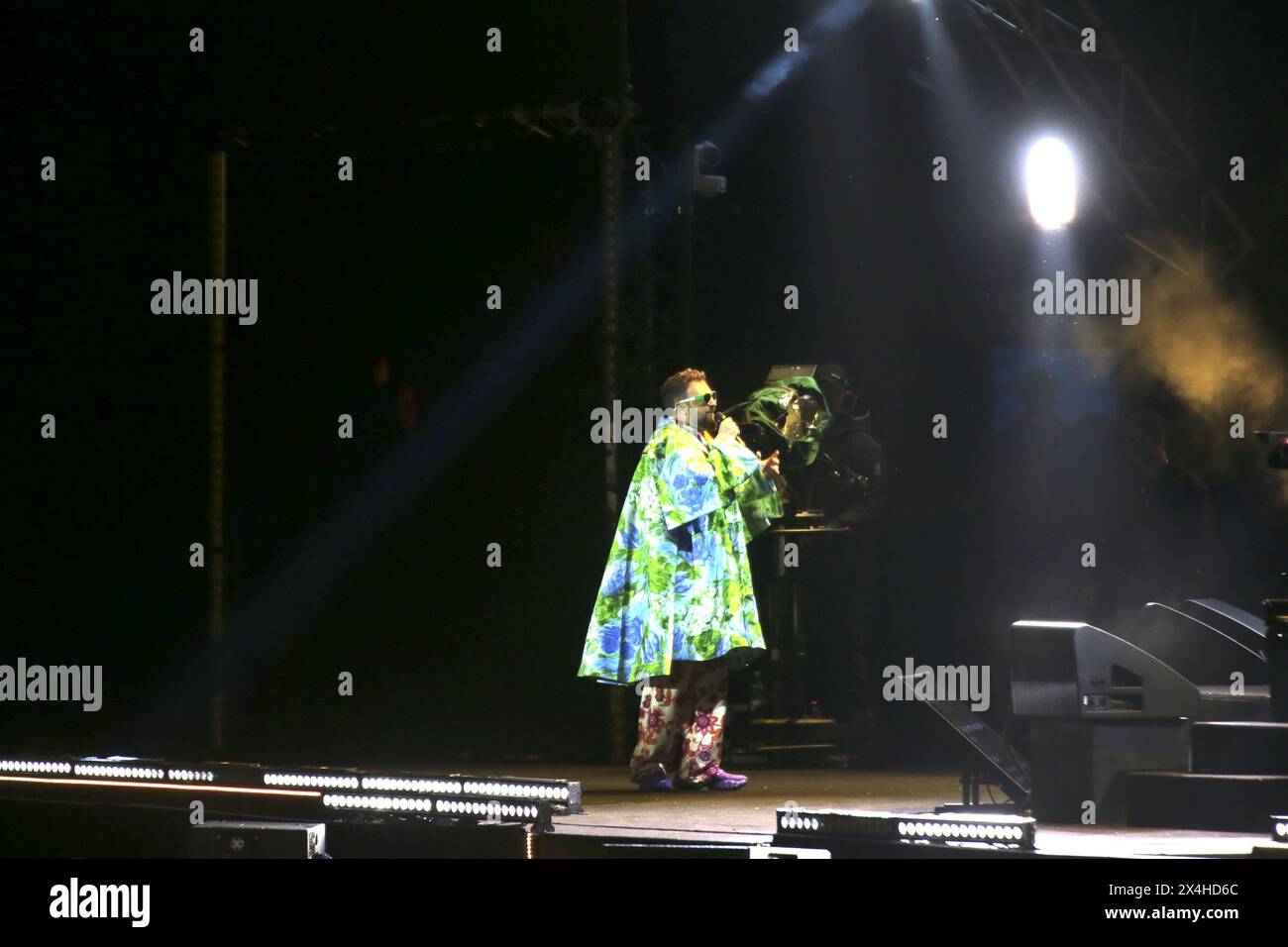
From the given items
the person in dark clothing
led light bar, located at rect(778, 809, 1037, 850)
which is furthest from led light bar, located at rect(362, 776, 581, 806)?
the person in dark clothing

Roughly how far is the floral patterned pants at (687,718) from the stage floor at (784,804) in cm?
15

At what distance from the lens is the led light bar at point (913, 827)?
476cm

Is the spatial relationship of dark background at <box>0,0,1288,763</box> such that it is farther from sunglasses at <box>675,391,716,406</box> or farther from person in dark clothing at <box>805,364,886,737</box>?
sunglasses at <box>675,391,716,406</box>

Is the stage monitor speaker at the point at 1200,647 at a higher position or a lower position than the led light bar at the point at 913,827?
higher

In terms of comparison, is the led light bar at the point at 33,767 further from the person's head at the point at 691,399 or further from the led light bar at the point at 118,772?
the person's head at the point at 691,399

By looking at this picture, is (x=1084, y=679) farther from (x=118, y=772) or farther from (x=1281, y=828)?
(x=118, y=772)

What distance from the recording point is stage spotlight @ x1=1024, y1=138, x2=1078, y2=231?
10.9 meters

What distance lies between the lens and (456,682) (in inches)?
348

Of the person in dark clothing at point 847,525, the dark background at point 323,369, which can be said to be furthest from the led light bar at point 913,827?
the person in dark clothing at point 847,525

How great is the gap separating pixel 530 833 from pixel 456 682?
357 centimetres
